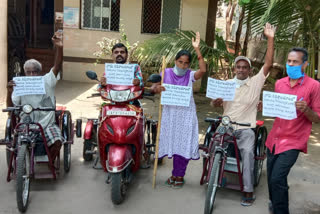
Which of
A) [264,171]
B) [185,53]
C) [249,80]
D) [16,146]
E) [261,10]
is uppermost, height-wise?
[261,10]

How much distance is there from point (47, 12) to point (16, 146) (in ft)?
41.3

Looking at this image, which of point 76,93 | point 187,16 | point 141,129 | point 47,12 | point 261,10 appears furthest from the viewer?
point 47,12

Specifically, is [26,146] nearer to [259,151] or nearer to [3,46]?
[259,151]

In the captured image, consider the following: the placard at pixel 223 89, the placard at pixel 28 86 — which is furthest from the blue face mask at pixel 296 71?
the placard at pixel 28 86

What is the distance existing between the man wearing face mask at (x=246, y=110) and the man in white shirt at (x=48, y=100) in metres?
1.97

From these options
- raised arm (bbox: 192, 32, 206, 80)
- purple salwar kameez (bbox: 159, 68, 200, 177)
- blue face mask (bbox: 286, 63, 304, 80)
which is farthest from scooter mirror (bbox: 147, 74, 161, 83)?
blue face mask (bbox: 286, 63, 304, 80)

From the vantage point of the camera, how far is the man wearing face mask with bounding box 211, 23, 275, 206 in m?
4.46

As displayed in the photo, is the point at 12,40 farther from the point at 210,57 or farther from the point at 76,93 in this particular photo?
the point at 210,57

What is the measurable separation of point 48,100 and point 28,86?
44 centimetres

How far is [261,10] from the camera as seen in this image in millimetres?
6996

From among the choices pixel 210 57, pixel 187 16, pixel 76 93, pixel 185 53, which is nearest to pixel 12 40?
pixel 76 93

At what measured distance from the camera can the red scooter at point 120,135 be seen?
13.8 feet

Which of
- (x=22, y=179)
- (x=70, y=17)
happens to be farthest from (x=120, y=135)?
(x=70, y=17)

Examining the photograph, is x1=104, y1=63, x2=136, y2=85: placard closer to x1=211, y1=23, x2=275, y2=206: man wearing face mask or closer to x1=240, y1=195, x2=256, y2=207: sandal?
x1=211, y1=23, x2=275, y2=206: man wearing face mask
